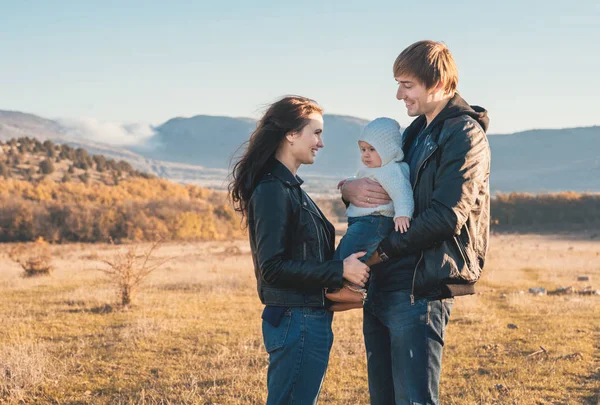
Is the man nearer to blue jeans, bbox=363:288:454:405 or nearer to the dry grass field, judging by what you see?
blue jeans, bbox=363:288:454:405

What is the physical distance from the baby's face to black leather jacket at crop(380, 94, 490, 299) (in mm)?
258

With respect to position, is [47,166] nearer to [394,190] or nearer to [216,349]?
[216,349]

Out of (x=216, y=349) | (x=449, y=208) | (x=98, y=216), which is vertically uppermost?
(x=449, y=208)

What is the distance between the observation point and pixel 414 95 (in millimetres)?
3307

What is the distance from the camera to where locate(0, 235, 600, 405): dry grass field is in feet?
22.6

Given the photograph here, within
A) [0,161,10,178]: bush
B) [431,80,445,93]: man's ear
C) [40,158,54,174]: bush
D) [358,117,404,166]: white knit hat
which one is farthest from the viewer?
[40,158,54,174]: bush

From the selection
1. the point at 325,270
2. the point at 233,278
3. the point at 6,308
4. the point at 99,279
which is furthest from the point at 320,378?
the point at 99,279

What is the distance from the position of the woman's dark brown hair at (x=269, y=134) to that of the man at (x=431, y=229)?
489 mm

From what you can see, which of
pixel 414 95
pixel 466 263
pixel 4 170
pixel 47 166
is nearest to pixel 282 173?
pixel 414 95

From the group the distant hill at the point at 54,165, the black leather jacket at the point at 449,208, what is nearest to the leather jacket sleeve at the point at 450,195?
the black leather jacket at the point at 449,208

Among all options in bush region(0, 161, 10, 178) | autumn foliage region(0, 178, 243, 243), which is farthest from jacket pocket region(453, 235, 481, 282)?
bush region(0, 161, 10, 178)

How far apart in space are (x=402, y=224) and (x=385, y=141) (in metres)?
0.50

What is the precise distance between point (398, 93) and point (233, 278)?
15453 mm

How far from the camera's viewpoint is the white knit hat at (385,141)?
3.39m
